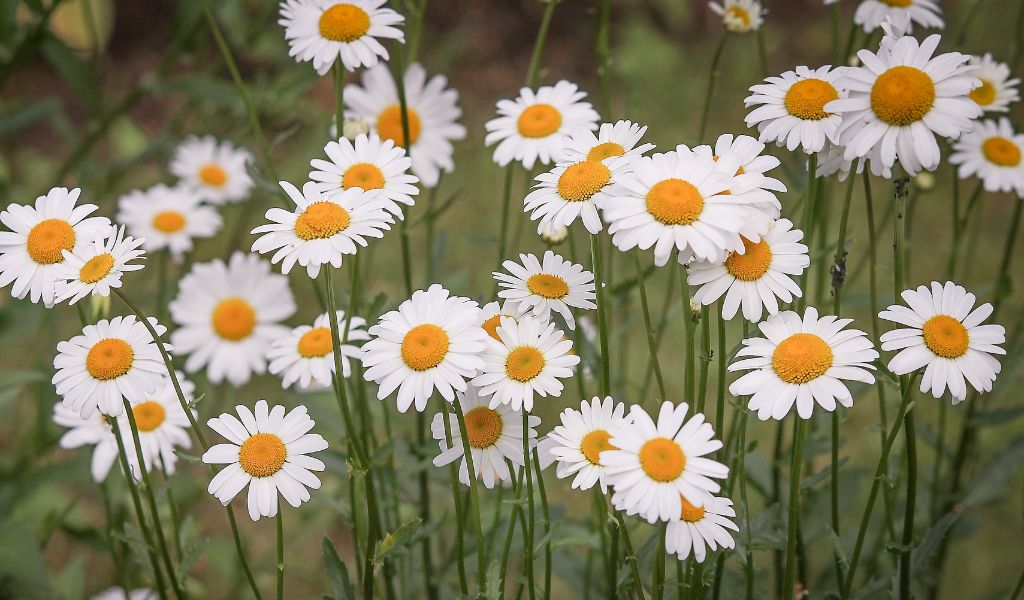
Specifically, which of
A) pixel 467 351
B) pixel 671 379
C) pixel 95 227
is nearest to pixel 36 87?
pixel 671 379

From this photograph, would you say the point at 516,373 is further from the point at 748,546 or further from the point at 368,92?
the point at 368,92

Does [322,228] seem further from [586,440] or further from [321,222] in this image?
[586,440]

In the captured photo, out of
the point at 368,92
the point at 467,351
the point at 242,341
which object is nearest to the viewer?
the point at 467,351

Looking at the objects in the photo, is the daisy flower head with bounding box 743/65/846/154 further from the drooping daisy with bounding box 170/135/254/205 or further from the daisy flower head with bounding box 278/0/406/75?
the drooping daisy with bounding box 170/135/254/205

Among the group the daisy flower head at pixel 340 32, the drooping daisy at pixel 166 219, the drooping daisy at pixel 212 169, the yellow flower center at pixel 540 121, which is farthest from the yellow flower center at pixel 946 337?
the drooping daisy at pixel 212 169

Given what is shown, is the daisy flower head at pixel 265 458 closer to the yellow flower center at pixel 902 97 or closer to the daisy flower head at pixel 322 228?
the daisy flower head at pixel 322 228

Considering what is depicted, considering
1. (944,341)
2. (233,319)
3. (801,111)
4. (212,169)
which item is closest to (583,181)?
(801,111)

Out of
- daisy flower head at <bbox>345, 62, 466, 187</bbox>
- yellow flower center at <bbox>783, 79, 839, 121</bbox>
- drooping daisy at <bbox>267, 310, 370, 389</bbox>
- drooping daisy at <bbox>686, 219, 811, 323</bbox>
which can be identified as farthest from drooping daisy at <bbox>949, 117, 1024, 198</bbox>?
drooping daisy at <bbox>267, 310, 370, 389</bbox>
